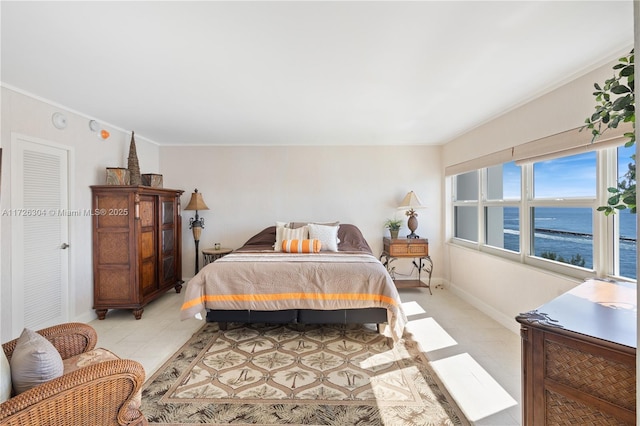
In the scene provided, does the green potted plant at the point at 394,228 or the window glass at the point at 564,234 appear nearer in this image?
the window glass at the point at 564,234

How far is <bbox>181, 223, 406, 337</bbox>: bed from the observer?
263 centimetres

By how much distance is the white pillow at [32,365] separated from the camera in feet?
3.78

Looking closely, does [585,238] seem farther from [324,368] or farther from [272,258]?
[272,258]

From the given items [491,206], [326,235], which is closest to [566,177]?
[491,206]

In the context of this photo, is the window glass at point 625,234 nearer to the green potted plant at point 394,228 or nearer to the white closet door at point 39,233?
the green potted plant at point 394,228

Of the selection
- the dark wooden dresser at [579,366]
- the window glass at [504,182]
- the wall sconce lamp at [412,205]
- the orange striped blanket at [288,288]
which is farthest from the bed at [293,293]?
the wall sconce lamp at [412,205]

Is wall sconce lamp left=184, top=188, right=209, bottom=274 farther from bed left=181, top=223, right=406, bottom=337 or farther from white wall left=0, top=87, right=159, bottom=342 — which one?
bed left=181, top=223, right=406, bottom=337

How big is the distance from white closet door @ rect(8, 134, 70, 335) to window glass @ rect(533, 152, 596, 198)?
488 cm

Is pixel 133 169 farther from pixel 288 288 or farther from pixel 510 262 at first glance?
pixel 510 262

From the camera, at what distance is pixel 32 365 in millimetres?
1165

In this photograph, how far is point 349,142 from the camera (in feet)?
15.1

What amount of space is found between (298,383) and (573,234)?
2.59 m

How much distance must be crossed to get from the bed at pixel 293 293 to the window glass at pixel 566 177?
1711 millimetres

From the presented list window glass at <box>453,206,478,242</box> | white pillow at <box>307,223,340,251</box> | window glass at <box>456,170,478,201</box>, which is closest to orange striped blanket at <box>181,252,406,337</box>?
white pillow at <box>307,223,340,251</box>
